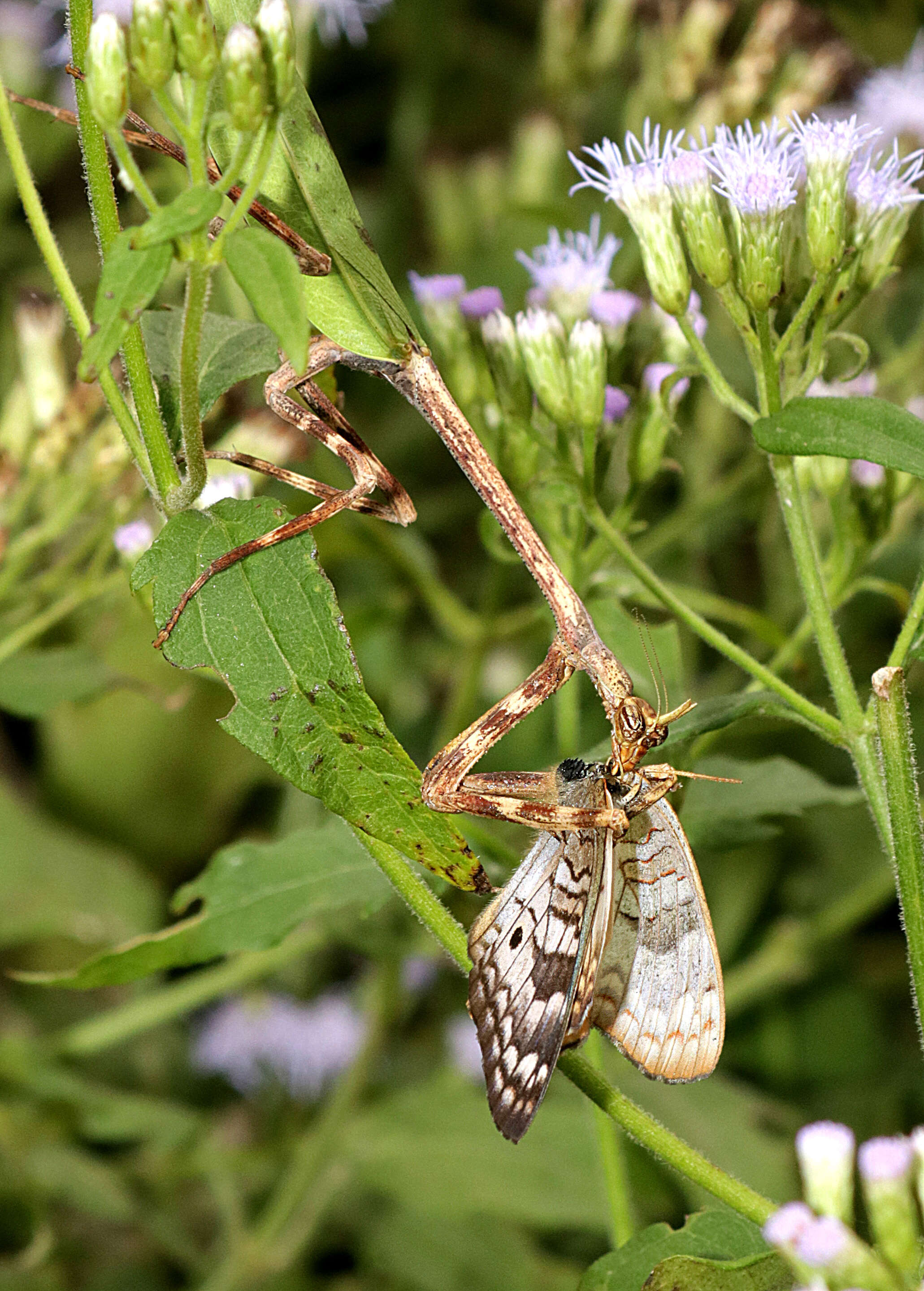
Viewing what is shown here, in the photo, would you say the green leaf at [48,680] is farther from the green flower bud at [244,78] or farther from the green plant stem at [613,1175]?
the green flower bud at [244,78]

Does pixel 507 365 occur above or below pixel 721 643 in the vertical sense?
above

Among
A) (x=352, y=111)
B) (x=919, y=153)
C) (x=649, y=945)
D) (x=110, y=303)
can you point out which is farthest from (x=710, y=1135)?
(x=352, y=111)

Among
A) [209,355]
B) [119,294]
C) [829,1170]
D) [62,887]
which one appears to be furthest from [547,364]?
[62,887]

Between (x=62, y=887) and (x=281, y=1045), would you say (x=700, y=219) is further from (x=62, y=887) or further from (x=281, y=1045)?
(x=281, y=1045)

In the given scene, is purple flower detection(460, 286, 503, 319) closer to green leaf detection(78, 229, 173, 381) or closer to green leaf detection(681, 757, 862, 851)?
green leaf detection(681, 757, 862, 851)

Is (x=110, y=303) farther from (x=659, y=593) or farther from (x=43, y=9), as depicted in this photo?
(x=43, y=9)

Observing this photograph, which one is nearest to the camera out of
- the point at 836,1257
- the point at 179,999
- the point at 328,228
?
the point at 836,1257

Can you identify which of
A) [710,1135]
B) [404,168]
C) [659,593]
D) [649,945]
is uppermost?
[404,168]
